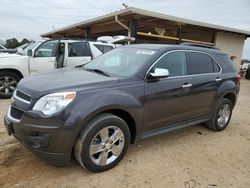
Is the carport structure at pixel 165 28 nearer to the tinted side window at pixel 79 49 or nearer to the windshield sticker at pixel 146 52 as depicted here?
the tinted side window at pixel 79 49

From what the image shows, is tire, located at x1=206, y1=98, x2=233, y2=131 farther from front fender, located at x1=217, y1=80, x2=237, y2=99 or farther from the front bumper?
the front bumper

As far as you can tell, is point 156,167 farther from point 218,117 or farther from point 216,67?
point 216,67

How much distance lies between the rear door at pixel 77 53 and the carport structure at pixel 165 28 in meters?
2.88

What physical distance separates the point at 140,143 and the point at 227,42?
1409 centimetres

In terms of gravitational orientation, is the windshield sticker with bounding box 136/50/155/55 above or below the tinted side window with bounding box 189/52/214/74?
above

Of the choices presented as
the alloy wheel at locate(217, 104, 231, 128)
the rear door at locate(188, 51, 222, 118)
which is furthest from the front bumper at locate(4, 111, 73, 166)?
the alloy wheel at locate(217, 104, 231, 128)

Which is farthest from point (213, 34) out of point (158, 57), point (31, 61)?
point (158, 57)

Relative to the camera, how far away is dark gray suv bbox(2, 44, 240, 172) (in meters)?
2.70

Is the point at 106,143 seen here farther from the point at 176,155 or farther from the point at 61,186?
the point at 176,155

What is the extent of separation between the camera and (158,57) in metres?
3.64

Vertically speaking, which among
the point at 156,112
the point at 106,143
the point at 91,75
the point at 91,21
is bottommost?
the point at 106,143

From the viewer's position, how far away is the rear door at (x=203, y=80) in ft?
13.6

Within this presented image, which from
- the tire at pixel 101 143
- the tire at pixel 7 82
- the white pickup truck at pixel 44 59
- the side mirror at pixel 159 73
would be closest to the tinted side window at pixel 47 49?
the white pickup truck at pixel 44 59

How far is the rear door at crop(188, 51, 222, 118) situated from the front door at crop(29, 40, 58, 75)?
15.4 feet
